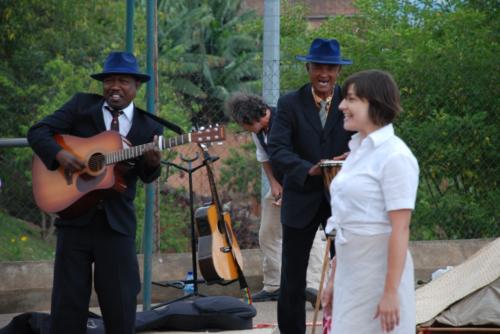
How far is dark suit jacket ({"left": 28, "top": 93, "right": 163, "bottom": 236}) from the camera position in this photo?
6371 mm

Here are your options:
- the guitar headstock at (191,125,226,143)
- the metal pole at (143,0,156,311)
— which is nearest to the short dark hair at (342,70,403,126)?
the guitar headstock at (191,125,226,143)

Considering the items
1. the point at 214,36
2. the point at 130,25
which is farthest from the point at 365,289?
the point at 214,36

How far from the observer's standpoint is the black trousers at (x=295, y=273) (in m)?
6.61

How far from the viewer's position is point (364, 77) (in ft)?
14.6

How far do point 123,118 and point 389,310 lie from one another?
2.78 metres

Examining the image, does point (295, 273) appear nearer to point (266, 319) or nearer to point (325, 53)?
point (325, 53)

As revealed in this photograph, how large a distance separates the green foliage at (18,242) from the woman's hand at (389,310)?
5.93 metres

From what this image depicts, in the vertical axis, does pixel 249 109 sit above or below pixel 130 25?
below

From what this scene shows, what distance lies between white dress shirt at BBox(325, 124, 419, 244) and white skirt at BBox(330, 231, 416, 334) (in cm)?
5

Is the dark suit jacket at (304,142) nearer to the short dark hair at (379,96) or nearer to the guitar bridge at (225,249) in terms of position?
the short dark hair at (379,96)

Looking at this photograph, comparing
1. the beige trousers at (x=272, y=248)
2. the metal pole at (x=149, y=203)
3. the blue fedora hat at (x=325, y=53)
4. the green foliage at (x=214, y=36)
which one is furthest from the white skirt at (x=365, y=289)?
the green foliage at (x=214, y=36)

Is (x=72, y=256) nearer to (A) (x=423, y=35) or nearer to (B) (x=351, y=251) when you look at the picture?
(B) (x=351, y=251)

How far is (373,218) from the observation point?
14.1ft

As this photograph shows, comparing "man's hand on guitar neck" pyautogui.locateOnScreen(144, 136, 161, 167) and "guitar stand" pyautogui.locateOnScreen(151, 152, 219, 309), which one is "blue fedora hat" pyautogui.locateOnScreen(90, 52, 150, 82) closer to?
"man's hand on guitar neck" pyautogui.locateOnScreen(144, 136, 161, 167)
